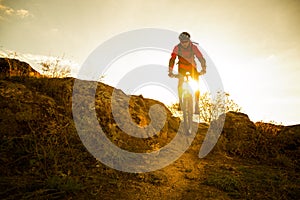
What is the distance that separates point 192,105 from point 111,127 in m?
3.49

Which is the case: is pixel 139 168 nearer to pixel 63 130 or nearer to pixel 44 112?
pixel 63 130

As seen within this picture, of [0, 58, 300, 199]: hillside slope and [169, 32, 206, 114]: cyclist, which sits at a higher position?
[169, 32, 206, 114]: cyclist

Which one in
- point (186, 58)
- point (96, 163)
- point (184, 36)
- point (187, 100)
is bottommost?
point (96, 163)

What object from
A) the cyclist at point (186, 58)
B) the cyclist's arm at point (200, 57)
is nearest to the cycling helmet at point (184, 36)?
the cyclist at point (186, 58)

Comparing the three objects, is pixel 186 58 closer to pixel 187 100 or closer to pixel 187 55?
pixel 187 55

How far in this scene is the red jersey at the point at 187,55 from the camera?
22.8ft

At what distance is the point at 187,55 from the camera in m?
6.93

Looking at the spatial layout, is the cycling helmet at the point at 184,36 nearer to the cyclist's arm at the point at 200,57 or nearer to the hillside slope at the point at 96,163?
the cyclist's arm at the point at 200,57

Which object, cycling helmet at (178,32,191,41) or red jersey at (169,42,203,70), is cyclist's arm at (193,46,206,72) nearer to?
red jersey at (169,42,203,70)

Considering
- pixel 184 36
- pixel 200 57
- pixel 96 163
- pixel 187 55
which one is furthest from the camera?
pixel 200 57

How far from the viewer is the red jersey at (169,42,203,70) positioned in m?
6.94

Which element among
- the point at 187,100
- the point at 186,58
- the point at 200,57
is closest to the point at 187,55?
the point at 186,58

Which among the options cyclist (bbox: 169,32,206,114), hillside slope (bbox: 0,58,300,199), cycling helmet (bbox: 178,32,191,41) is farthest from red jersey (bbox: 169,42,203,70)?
hillside slope (bbox: 0,58,300,199)

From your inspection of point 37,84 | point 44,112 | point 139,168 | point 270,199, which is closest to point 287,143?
point 270,199
